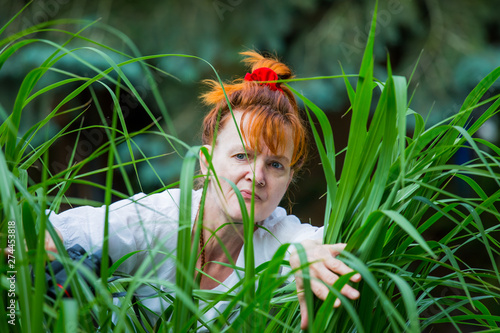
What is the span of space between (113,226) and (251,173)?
0.31 m

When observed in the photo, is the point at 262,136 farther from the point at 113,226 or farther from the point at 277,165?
the point at 113,226

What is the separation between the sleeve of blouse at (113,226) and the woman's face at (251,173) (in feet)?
0.46

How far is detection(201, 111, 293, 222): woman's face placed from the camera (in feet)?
3.51

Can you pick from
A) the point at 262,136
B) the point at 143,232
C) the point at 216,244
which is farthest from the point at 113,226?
the point at 262,136

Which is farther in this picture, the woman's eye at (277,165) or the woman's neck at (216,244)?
the woman's neck at (216,244)

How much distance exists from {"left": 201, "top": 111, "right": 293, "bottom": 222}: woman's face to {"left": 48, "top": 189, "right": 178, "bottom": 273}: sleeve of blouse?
0.46 ft

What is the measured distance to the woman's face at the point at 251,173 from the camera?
1.07 metres

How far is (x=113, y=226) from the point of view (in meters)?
1.13

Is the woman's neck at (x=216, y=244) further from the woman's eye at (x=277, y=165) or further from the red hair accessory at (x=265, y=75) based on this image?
the red hair accessory at (x=265, y=75)

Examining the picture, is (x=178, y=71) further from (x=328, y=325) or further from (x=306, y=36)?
(x=328, y=325)

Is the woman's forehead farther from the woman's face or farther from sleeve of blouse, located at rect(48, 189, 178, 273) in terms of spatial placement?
sleeve of blouse, located at rect(48, 189, 178, 273)

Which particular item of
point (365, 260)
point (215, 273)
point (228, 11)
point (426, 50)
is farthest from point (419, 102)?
point (365, 260)

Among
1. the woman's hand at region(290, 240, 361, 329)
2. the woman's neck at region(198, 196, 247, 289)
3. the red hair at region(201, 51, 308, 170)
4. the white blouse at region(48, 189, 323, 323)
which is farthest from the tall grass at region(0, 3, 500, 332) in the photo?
the woman's neck at region(198, 196, 247, 289)

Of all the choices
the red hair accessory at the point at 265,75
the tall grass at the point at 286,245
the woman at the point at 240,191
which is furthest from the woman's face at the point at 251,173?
the tall grass at the point at 286,245
